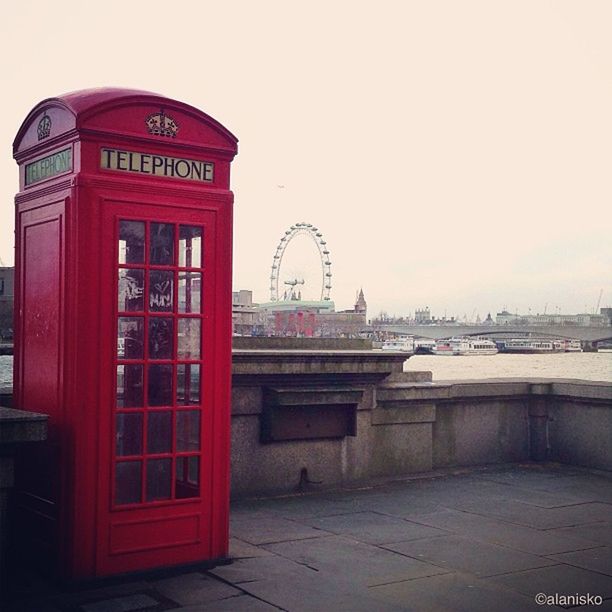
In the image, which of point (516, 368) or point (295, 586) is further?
point (516, 368)

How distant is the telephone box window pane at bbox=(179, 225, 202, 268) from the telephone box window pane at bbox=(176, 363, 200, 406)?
0.54 metres

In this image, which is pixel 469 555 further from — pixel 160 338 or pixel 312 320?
pixel 312 320

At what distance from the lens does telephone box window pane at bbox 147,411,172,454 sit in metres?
4.44

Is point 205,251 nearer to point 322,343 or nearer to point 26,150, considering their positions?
point 26,150

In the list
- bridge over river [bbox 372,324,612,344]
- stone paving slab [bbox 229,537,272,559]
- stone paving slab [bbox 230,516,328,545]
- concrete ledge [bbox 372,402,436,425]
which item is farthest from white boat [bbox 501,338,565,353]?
stone paving slab [bbox 229,537,272,559]

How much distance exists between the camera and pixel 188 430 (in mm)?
4590

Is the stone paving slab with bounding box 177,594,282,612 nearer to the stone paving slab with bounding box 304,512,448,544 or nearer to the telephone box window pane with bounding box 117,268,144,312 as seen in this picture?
the stone paving slab with bounding box 304,512,448,544

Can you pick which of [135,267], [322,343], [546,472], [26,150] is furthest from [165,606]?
[546,472]

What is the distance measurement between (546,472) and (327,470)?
2247mm

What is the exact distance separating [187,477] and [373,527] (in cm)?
160

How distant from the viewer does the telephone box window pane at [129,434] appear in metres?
4.36

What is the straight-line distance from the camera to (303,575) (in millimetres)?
4531

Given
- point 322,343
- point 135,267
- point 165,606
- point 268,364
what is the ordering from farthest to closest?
point 322,343 < point 268,364 < point 135,267 < point 165,606

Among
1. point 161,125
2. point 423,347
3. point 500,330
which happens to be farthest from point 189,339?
point 423,347
